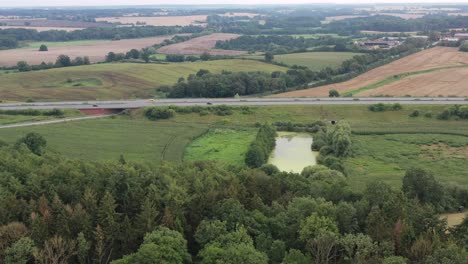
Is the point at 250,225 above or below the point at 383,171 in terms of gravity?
above

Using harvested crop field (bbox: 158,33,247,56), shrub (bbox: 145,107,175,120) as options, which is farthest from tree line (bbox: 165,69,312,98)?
harvested crop field (bbox: 158,33,247,56)

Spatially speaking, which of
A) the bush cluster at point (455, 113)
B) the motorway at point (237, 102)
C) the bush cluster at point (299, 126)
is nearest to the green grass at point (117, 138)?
the motorway at point (237, 102)

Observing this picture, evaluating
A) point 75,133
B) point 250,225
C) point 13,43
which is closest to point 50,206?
point 250,225

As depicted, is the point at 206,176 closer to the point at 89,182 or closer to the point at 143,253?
the point at 89,182

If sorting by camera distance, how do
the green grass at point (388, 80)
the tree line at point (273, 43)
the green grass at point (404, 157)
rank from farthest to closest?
the tree line at point (273, 43) < the green grass at point (388, 80) < the green grass at point (404, 157)

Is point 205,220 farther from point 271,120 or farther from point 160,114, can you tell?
point 160,114

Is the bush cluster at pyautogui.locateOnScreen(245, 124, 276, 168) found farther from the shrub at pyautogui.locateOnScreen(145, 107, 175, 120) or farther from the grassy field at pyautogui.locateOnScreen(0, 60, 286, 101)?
the grassy field at pyautogui.locateOnScreen(0, 60, 286, 101)

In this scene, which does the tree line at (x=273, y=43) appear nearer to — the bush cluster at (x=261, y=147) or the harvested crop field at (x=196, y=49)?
the harvested crop field at (x=196, y=49)
